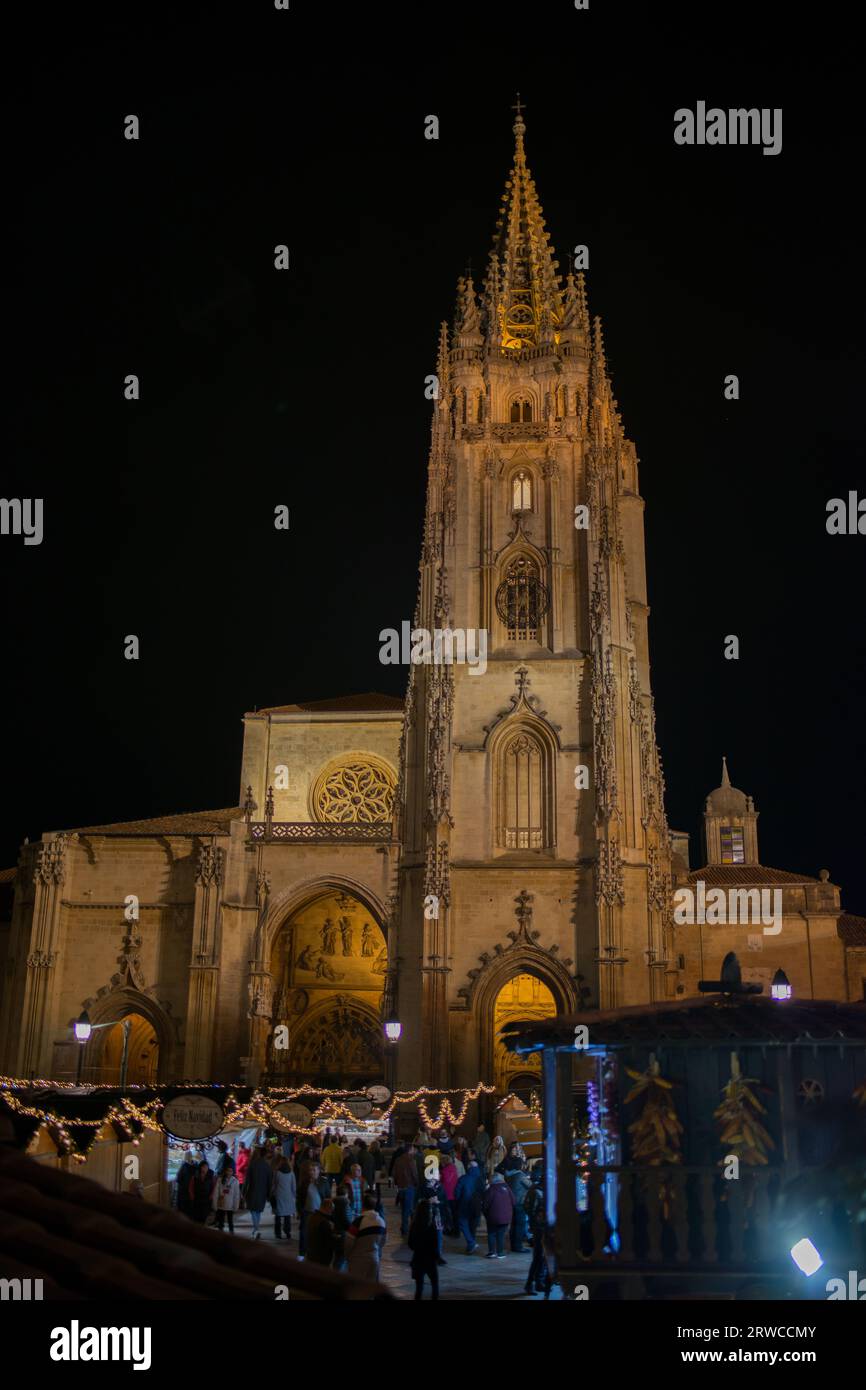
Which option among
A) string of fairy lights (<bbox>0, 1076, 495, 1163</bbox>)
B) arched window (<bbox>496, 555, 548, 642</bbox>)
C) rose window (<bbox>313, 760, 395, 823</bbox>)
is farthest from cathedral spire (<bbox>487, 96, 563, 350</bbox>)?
string of fairy lights (<bbox>0, 1076, 495, 1163</bbox>)

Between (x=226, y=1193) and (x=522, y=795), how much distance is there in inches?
758

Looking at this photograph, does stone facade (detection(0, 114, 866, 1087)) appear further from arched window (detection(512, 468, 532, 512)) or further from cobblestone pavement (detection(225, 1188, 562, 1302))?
cobblestone pavement (detection(225, 1188, 562, 1302))

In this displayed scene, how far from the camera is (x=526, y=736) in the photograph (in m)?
36.5

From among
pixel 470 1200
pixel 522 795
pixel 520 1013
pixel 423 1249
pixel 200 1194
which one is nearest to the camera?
pixel 423 1249

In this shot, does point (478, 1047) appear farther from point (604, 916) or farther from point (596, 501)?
point (596, 501)

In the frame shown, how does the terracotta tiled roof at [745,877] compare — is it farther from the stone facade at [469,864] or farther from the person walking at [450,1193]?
the person walking at [450,1193]

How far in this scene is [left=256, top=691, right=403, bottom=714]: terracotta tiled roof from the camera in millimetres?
45844

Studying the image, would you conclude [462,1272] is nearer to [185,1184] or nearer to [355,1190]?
[355,1190]

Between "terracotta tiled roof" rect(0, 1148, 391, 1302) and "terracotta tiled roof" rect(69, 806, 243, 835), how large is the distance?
1393 inches

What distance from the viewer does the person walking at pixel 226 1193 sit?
18.5 metres

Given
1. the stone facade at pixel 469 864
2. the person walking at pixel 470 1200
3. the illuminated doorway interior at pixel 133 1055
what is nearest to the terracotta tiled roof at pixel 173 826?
the stone facade at pixel 469 864

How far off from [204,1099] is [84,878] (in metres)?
23.3

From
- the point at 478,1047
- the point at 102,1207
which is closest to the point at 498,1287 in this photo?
the point at 102,1207

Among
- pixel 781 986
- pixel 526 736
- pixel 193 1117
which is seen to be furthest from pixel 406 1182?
pixel 526 736
